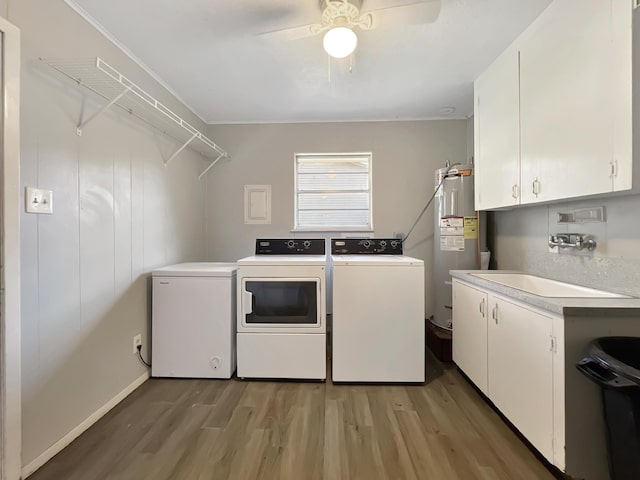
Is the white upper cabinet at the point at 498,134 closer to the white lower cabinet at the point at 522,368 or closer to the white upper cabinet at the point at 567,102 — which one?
the white upper cabinet at the point at 567,102

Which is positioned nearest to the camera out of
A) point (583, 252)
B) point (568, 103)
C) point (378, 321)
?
point (568, 103)

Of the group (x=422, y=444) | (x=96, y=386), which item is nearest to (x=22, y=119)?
(x=96, y=386)

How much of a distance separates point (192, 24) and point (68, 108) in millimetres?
838

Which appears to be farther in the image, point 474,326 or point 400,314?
point 400,314

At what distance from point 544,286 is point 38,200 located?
2902 millimetres

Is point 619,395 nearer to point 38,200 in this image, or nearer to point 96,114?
point 38,200

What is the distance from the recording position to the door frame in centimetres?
130

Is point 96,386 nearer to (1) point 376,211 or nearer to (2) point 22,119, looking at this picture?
(2) point 22,119

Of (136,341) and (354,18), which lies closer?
(354,18)

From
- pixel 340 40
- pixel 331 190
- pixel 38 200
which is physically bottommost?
pixel 38 200

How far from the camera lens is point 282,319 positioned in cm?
234

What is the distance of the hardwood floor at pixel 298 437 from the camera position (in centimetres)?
→ 147

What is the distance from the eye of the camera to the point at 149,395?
2152mm

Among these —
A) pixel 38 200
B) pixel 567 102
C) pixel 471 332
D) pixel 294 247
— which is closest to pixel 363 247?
pixel 294 247
